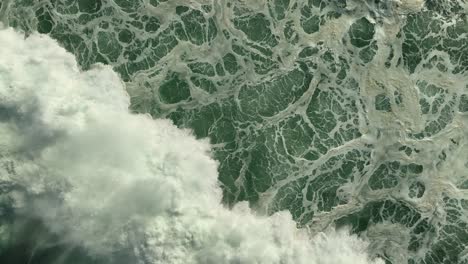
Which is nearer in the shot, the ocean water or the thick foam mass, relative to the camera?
the thick foam mass

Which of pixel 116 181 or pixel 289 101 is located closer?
pixel 116 181

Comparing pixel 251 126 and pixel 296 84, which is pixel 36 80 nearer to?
pixel 251 126

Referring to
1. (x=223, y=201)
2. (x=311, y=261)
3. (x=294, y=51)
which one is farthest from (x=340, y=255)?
(x=294, y=51)

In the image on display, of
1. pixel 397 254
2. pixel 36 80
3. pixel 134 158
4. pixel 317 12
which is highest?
pixel 317 12

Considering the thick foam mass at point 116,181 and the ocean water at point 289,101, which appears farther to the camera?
the ocean water at point 289,101

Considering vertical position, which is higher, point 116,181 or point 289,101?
point 289,101
